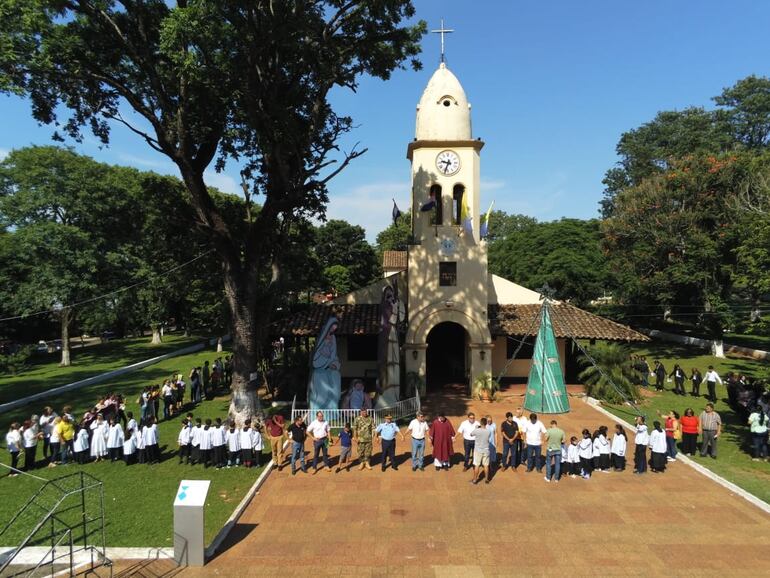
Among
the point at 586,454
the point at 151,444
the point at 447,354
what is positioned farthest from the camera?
the point at 447,354

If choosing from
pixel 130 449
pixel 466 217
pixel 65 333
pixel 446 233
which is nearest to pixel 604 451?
pixel 466 217

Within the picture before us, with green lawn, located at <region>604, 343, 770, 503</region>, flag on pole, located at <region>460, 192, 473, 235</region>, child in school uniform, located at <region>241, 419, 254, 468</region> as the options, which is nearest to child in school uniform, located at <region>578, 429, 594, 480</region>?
green lawn, located at <region>604, 343, 770, 503</region>

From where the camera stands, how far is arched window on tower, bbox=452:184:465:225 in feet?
72.8

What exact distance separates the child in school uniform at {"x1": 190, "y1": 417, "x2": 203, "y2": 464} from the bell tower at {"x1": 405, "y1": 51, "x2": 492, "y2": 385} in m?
9.80

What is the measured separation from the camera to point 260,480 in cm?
1209

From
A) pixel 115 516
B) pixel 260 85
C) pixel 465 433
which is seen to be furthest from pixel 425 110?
pixel 115 516

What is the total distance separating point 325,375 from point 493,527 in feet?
29.7

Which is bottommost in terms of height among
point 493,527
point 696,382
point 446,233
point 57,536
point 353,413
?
point 57,536

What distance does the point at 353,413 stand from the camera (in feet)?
55.7

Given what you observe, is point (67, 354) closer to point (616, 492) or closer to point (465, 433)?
point (465, 433)

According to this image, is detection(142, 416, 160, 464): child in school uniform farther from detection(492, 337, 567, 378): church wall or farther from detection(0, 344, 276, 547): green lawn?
detection(492, 337, 567, 378): church wall

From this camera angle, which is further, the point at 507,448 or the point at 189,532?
the point at 507,448

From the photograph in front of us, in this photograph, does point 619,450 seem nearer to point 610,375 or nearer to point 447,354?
point 610,375

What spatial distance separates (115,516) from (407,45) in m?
16.0
